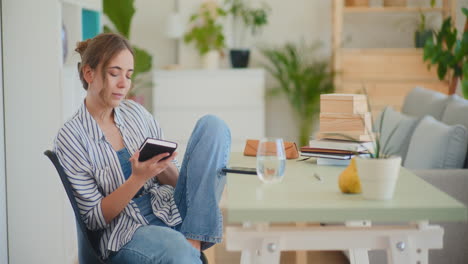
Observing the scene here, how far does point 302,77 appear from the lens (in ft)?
20.5

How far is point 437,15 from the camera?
21.1 feet

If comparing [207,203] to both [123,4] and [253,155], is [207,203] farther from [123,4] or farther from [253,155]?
[123,4]

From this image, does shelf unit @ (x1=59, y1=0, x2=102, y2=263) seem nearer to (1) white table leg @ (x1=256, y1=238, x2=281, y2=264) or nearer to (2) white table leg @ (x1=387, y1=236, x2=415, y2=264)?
(1) white table leg @ (x1=256, y1=238, x2=281, y2=264)

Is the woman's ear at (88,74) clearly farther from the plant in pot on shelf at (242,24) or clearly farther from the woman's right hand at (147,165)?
Answer: the plant in pot on shelf at (242,24)

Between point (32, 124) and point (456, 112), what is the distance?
2.12 m

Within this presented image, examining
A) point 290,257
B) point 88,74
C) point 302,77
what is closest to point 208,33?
point 302,77

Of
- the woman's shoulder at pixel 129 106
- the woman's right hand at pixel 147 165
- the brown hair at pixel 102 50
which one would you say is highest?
the brown hair at pixel 102 50

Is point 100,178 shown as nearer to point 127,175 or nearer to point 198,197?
point 127,175

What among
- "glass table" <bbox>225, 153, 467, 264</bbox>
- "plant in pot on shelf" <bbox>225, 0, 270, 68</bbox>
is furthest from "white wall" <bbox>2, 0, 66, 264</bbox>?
"plant in pot on shelf" <bbox>225, 0, 270, 68</bbox>

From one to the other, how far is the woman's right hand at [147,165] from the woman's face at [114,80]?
0.30m

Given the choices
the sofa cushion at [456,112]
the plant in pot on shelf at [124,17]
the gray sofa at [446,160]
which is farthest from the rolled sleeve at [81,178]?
the plant in pot on shelf at [124,17]

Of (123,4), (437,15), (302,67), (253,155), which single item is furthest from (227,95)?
(253,155)

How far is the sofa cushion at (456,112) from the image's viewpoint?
11.6 ft

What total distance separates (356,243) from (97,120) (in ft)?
3.31
